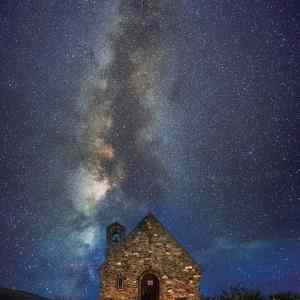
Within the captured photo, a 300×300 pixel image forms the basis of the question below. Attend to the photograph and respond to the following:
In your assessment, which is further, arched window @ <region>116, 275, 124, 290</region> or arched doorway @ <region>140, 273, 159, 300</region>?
arched doorway @ <region>140, 273, 159, 300</region>

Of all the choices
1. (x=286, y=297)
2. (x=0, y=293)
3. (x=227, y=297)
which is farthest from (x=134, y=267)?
(x=0, y=293)

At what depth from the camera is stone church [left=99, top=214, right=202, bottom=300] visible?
69.5ft

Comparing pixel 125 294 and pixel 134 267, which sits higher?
pixel 134 267

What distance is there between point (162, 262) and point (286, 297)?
15129mm

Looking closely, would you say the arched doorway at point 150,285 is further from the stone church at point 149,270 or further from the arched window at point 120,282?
the arched window at point 120,282

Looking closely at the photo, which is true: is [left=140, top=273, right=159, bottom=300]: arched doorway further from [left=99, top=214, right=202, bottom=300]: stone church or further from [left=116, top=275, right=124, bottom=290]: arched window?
[left=116, top=275, right=124, bottom=290]: arched window

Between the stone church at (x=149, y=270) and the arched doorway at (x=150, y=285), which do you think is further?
the arched doorway at (x=150, y=285)

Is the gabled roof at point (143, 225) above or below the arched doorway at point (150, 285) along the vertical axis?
above

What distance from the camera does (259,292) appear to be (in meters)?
29.4

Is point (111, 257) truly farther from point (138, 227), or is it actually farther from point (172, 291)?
point (172, 291)

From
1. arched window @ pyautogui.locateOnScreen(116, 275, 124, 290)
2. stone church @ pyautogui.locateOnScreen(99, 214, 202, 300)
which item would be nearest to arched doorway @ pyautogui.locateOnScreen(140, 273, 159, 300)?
stone church @ pyautogui.locateOnScreen(99, 214, 202, 300)

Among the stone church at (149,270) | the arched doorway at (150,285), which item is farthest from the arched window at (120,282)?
the arched doorway at (150,285)

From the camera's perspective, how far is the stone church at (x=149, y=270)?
21.2 meters

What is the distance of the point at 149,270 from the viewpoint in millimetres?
21703
